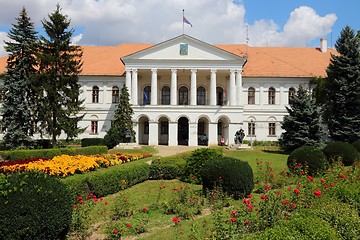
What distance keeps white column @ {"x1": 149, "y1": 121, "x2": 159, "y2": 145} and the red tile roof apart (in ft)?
28.0

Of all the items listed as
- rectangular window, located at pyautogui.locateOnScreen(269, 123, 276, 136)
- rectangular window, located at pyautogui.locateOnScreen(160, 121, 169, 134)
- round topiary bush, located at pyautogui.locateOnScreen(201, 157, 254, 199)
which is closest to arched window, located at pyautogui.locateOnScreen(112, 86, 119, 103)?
rectangular window, located at pyautogui.locateOnScreen(160, 121, 169, 134)

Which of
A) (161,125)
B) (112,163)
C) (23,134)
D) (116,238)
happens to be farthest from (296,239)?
(161,125)

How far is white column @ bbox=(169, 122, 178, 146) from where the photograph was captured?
1496 inches

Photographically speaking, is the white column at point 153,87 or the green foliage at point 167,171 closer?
the green foliage at point 167,171

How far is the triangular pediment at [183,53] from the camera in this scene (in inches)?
1503

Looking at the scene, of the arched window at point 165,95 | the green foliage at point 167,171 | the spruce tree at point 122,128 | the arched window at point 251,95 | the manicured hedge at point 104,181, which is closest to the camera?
the manicured hedge at point 104,181

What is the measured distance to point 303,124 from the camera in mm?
28656

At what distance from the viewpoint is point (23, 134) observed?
28.5 meters

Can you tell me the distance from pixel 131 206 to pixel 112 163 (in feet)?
27.1

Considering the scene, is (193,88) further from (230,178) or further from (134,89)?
(230,178)

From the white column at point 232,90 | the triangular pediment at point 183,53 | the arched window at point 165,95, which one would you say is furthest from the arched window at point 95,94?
the white column at point 232,90

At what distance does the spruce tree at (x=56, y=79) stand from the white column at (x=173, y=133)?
11.1 meters

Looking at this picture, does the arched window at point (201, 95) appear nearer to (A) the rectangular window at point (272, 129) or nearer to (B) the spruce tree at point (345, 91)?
(A) the rectangular window at point (272, 129)

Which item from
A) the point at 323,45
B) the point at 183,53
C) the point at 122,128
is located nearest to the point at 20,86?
the point at 122,128
